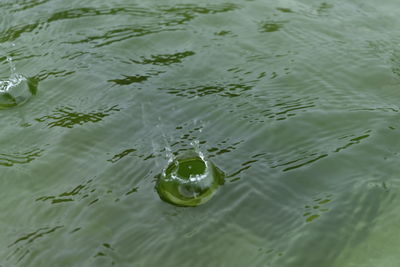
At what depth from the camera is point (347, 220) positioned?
3484mm

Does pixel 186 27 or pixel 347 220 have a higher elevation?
pixel 186 27

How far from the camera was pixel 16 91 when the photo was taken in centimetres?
500

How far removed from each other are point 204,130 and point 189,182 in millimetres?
760

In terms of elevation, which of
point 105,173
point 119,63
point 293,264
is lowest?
point 293,264

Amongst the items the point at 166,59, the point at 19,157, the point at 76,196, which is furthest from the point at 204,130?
the point at 19,157

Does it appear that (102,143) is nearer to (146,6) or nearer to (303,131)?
(303,131)

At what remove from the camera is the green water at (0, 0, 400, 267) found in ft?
11.2

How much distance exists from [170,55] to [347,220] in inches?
118

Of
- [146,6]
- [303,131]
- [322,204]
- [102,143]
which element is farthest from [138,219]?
[146,6]

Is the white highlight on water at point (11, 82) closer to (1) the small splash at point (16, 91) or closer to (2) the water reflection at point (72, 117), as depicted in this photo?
(1) the small splash at point (16, 91)

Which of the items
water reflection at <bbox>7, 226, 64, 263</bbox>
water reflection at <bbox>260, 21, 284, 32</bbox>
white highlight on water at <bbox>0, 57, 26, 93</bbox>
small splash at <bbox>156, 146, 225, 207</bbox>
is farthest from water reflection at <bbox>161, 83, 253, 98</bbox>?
water reflection at <bbox>7, 226, 64, 263</bbox>

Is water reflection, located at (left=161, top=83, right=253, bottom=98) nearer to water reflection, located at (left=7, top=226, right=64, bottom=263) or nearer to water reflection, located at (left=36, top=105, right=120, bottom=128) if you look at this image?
water reflection, located at (left=36, top=105, right=120, bottom=128)

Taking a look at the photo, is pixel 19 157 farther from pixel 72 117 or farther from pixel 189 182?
pixel 189 182

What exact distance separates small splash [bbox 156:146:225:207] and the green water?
0.23 feet
